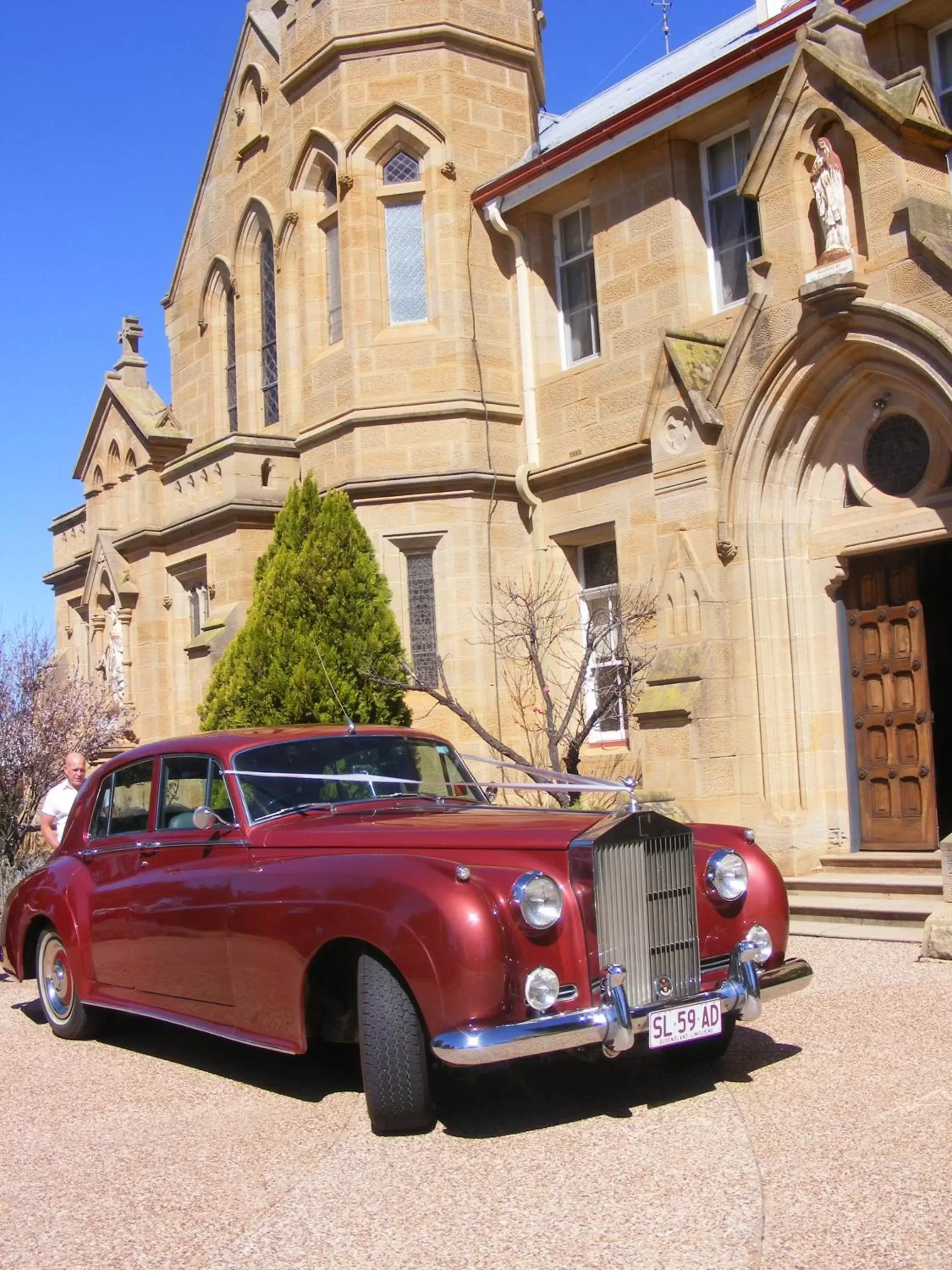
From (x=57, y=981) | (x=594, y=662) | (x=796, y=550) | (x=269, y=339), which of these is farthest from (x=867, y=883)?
(x=269, y=339)

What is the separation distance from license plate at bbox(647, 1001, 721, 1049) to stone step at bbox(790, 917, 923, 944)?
406 centimetres

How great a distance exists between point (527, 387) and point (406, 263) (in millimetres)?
2034

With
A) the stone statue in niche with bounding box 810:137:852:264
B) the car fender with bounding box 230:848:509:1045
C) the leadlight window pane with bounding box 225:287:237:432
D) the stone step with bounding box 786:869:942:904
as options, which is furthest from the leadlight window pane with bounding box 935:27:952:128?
the leadlight window pane with bounding box 225:287:237:432

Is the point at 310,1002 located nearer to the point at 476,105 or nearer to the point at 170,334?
the point at 476,105

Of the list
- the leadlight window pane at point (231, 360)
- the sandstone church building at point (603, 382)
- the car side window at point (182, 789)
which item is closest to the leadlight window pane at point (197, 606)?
the sandstone church building at point (603, 382)

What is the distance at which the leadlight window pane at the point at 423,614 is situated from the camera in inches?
580

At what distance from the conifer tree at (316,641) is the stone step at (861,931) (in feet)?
17.5

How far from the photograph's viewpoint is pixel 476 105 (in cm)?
1540

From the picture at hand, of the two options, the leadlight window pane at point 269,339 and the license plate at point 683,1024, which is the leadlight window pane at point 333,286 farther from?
the license plate at point 683,1024

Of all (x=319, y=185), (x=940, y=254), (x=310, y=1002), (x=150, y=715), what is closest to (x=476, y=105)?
(x=319, y=185)

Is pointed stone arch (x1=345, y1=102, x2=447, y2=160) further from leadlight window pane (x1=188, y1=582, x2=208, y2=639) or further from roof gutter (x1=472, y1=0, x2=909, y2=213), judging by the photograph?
leadlight window pane (x1=188, y1=582, x2=208, y2=639)

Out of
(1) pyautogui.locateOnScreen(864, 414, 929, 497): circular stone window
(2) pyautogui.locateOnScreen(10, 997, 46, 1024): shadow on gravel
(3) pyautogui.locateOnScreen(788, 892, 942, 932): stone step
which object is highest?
(1) pyautogui.locateOnScreen(864, 414, 929, 497): circular stone window

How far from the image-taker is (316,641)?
1387 cm

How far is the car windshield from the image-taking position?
6.46 m
